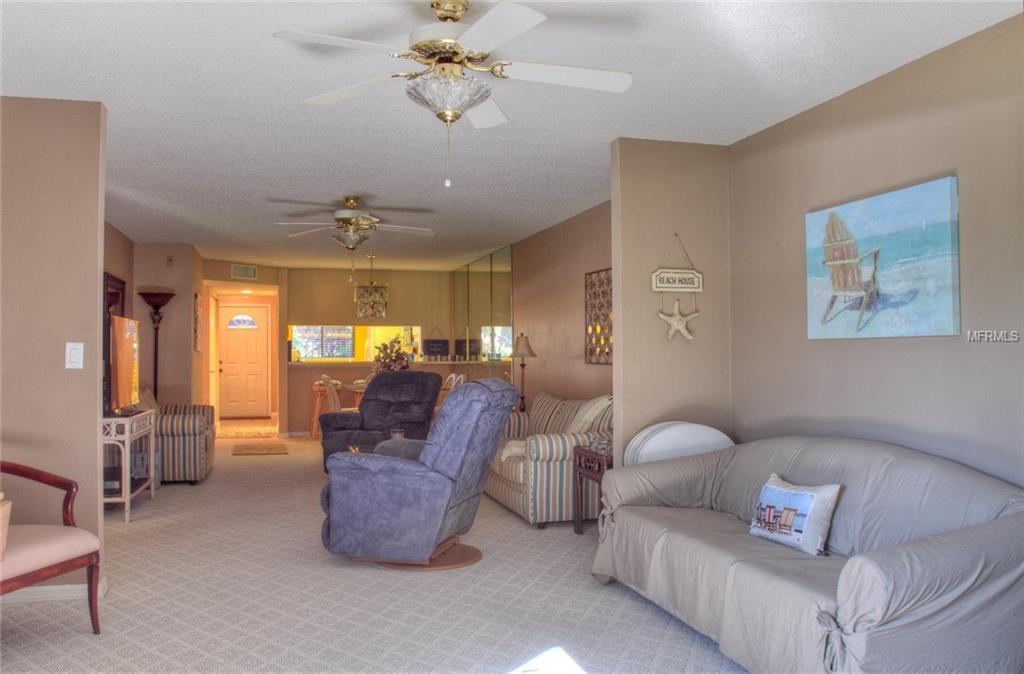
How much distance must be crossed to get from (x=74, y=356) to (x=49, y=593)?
122 cm

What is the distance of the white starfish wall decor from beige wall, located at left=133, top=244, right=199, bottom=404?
6184 mm

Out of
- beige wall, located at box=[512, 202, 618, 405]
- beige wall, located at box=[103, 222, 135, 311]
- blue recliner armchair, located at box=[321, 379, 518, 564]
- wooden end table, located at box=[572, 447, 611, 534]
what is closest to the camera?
blue recliner armchair, located at box=[321, 379, 518, 564]

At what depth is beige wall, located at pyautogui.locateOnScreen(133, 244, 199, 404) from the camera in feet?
27.5

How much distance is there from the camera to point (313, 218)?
7.06 meters

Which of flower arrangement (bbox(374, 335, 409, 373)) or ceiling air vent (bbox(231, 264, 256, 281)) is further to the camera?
ceiling air vent (bbox(231, 264, 256, 281))

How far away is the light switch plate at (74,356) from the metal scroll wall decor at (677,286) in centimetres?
325

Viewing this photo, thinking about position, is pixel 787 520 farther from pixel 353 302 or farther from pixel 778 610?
pixel 353 302

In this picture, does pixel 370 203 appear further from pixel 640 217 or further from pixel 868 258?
pixel 868 258

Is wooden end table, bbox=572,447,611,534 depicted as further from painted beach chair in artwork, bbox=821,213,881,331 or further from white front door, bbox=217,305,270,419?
white front door, bbox=217,305,270,419

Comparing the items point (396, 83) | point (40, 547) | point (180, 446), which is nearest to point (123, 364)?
point (180, 446)

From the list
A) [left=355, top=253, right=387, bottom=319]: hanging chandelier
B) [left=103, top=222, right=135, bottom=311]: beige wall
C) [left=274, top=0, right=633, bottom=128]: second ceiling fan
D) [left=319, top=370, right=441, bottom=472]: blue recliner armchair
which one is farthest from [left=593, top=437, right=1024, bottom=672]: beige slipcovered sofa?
[left=355, top=253, right=387, bottom=319]: hanging chandelier

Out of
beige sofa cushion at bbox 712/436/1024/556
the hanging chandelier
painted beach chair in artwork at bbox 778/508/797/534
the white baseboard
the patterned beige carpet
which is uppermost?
the hanging chandelier

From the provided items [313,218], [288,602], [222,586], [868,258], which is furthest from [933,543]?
[313,218]

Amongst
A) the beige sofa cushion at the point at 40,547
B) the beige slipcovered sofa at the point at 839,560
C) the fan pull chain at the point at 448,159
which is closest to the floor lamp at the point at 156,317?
the fan pull chain at the point at 448,159
